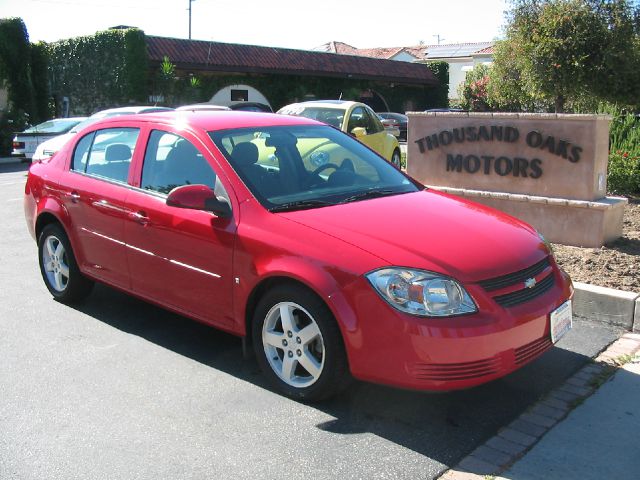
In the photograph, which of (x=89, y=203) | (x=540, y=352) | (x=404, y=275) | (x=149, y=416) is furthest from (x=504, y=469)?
(x=89, y=203)

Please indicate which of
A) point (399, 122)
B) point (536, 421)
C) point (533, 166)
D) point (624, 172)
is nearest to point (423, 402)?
point (536, 421)

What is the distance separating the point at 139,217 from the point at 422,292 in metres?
2.24

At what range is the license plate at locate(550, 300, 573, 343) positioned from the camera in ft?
13.1

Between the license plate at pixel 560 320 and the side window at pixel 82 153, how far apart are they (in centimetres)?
381

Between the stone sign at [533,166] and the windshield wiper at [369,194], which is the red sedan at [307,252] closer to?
the windshield wiper at [369,194]

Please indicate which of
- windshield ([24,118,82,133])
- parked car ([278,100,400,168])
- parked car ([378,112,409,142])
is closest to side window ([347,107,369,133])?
parked car ([278,100,400,168])

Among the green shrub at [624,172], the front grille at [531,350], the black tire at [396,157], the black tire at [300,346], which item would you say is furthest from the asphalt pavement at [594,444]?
the black tire at [396,157]

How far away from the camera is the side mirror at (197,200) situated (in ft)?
14.1

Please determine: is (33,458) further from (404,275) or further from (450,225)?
(450,225)

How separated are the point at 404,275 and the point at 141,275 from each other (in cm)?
217

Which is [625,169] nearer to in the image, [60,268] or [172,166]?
[172,166]

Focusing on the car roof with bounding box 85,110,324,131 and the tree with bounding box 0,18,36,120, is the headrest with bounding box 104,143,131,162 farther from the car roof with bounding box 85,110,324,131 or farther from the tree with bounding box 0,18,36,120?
the tree with bounding box 0,18,36,120

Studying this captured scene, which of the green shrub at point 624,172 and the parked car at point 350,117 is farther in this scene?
the parked car at point 350,117

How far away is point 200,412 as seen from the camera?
13.2 feet
